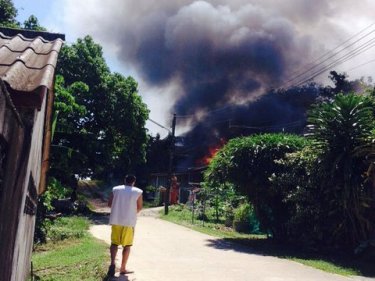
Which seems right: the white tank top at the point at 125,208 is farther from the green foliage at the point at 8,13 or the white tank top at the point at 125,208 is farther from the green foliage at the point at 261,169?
the green foliage at the point at 8,13

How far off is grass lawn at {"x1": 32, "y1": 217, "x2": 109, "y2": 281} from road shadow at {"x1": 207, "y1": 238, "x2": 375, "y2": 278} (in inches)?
121

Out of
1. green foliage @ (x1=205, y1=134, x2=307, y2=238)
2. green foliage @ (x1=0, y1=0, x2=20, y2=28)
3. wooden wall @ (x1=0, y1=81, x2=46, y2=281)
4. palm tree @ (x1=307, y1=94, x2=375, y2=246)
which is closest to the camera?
wooden wall @ (x1=0, y1=81, x2=46, y2=281)

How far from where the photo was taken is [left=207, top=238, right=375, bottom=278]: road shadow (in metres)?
8.99

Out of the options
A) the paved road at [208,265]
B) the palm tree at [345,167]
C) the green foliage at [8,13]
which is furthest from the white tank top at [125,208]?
the green foliage at [8,13]

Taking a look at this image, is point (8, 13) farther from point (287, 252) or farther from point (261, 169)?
point (287, 252)

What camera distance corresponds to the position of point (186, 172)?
37.9 meters

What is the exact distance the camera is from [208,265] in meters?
8.13

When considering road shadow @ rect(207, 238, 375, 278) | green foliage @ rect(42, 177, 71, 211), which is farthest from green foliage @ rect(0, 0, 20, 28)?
road shadow @ rect(207, 238, 375, 278)

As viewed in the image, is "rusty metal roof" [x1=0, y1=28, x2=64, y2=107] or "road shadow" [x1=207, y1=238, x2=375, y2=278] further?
"road shadow" [x1=207, y1=238, x2=375, y2=278]

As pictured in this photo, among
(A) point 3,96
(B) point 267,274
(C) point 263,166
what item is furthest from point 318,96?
(A) point 3,96

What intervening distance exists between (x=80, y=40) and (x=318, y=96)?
19.9 metres

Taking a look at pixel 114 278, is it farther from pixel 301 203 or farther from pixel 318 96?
pixel 318 96

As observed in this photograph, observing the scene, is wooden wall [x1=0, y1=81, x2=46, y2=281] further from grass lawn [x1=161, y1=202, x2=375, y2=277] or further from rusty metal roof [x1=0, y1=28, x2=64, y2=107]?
grass lawn [x1=161, y1=202, x2=375, y2=277]

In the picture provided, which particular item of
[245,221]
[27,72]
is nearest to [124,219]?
[27,72]
